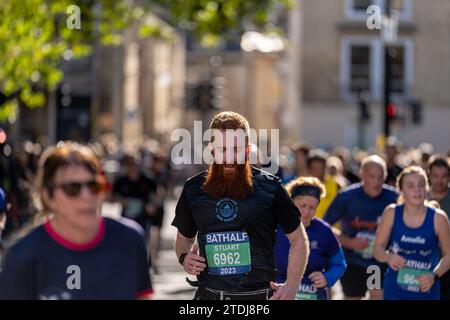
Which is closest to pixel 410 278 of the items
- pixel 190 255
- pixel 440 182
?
pixel 440 182

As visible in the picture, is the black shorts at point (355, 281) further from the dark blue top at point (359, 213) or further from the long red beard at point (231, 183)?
the long red beard at point (231, 183)

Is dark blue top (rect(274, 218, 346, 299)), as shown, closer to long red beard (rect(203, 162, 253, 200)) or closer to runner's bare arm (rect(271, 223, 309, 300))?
runner's bare arm (rect(271, 223, 309, 300))

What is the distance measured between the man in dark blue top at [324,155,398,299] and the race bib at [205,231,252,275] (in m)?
4.15

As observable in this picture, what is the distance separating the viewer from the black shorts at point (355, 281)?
37.8 feet

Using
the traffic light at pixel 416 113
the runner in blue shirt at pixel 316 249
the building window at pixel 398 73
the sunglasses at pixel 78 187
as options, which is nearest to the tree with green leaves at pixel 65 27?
the traffic light at pixel 416 113

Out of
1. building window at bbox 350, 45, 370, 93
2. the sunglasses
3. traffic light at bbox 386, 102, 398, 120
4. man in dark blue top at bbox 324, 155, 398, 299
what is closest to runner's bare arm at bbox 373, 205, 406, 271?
man in dark blue top at bbox 324, 155, 398, 299

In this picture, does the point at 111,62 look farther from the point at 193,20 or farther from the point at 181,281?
the point at 181,281

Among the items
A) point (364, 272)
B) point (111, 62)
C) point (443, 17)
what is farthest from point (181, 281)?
point (111, 62)

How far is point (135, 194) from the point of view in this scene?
16.9 m

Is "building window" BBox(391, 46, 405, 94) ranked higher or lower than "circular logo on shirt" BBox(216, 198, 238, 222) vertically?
higher

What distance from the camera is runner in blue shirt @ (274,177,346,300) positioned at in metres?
8.98

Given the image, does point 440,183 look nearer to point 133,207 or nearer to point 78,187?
point 78,187

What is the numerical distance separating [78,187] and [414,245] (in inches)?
188
